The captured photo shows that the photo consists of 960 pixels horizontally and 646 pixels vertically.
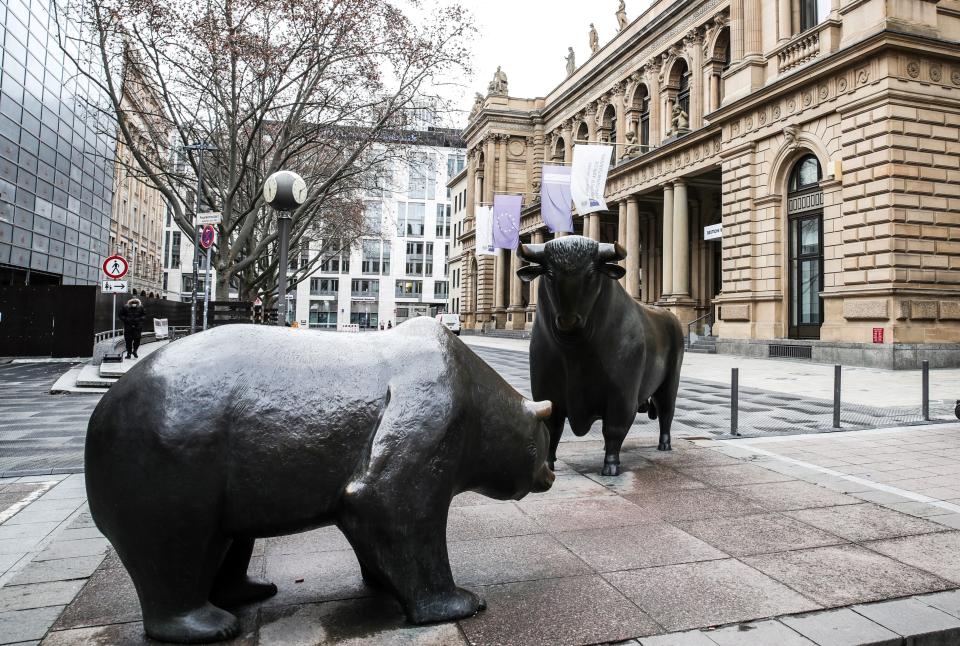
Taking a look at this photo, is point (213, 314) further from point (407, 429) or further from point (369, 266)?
point (369, 266)

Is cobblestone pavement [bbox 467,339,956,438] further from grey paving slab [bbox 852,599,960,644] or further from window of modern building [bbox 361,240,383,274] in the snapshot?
window of modern building [bbox 361,240,383,274]

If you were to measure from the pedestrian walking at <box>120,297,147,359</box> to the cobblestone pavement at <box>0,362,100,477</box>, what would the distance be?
3401 millimetres

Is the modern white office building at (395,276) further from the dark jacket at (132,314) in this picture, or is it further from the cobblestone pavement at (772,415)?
the cobblestone pavement at (772,415)

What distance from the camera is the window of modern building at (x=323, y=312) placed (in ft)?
283

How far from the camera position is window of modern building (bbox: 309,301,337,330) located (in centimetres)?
8638

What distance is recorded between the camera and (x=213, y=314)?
17.4m

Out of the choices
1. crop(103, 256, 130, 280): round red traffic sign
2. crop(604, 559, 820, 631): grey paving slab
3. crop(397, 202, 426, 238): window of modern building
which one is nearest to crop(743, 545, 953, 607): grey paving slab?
crop(604, 559, 820, 631): grey paving slab

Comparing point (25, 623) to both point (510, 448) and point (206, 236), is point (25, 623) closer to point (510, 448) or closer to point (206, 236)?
point (510, 448)

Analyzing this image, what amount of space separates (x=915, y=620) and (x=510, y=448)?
189 cm

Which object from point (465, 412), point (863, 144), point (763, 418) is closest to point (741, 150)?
point (863, 144)

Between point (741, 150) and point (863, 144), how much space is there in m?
5.43

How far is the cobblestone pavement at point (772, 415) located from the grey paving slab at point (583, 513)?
3.20 metres

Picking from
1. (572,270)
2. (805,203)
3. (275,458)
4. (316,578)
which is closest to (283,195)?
(572,270)

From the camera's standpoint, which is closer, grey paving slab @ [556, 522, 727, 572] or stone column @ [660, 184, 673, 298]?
grey paving slab @ [556, 522, 727, 572]
